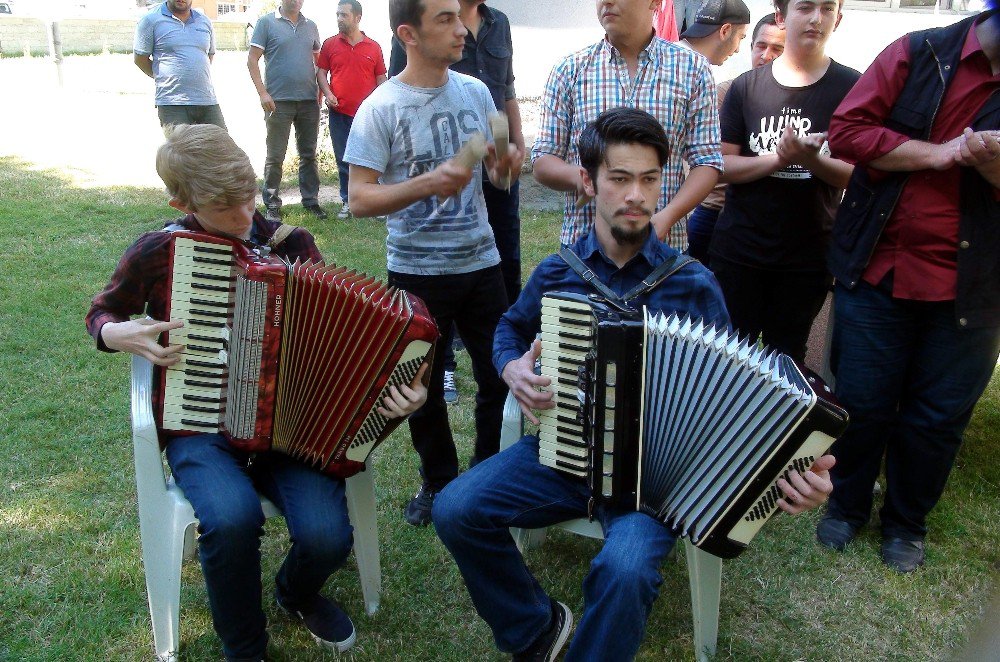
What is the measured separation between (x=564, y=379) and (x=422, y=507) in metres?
1.24

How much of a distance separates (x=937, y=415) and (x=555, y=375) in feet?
5.26

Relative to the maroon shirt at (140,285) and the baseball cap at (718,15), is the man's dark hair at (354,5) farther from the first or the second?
the maroon shirt at (140,285)

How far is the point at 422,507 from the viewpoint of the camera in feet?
10.7

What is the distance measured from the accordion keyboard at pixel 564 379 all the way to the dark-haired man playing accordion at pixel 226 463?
397 mm

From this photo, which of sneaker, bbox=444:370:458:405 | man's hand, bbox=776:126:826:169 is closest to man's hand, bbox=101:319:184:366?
sneaker, bbox=444:370:458:405

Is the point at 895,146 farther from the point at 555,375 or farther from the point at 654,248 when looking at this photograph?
the point at 555,375

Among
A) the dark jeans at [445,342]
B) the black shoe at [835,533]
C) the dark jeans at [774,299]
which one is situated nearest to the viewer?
the dark jeans at [445,342]

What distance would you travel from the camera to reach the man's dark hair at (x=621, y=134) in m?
2.51

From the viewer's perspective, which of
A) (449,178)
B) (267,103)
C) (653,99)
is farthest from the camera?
(267,103)

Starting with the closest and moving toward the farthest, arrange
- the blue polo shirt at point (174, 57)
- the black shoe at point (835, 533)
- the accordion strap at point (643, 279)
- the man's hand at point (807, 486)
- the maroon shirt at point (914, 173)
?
the man's hand at point (807, 486)
the accordion strap at point (643, 279)
the maroon shirt at point (914, 173)
the black shoe at point (835, 533)
the blue polo shirt at point (174, 57)

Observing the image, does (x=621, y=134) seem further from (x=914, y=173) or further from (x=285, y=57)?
(x=285, y=57)

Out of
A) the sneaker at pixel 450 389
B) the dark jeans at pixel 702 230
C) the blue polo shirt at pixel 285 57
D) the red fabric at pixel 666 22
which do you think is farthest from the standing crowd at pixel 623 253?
the blue polo shirt at pixel 285 57

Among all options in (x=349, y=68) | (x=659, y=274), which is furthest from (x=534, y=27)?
(x=659, y=274)

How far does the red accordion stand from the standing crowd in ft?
0.27
